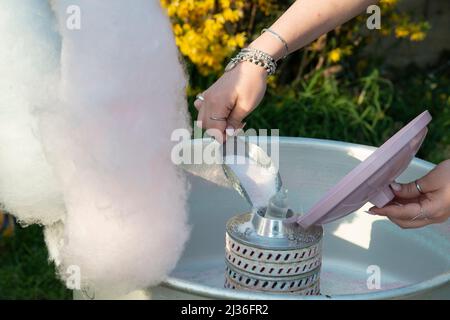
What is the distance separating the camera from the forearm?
1070 millimetres

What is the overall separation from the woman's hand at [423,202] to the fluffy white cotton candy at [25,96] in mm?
435

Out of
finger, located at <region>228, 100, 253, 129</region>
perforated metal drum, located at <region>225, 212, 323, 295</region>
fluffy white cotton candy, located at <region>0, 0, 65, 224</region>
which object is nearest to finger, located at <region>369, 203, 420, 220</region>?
perforated metal drum, located at <region>225, 212, 323, 295</region>

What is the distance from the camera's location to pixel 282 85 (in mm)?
2547

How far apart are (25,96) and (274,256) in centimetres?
38

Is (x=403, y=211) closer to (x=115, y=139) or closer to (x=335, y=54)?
(x=115, y=139)

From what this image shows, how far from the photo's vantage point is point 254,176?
1.08m

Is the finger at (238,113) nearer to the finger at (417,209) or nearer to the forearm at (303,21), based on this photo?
the forearm at (303,21)

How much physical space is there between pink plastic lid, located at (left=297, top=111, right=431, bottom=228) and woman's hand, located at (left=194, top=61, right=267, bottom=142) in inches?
8.1

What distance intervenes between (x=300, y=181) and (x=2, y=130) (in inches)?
24.0

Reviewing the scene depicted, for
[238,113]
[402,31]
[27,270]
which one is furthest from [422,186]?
[402,31]

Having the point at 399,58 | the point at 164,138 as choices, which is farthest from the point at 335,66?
the point at 164,138

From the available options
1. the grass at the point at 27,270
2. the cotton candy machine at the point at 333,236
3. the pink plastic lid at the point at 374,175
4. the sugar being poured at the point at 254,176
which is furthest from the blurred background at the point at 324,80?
the pink plastic lid at the point at 374,175

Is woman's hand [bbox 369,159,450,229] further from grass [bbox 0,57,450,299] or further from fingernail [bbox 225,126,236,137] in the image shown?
grass [bbox 0,57,450,299]

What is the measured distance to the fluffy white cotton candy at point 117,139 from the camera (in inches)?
32.3
